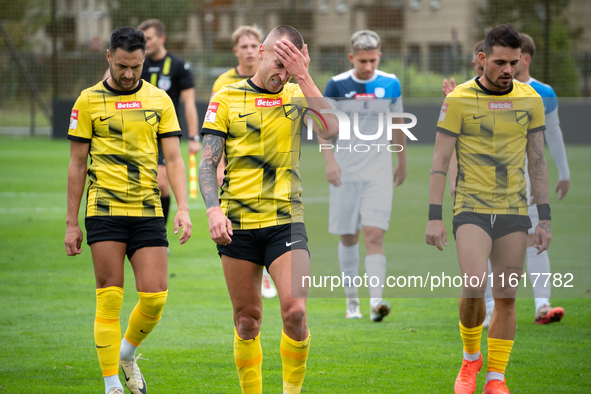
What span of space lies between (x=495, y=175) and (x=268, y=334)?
241 centimetres

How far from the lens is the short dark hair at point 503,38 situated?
4.20 metres

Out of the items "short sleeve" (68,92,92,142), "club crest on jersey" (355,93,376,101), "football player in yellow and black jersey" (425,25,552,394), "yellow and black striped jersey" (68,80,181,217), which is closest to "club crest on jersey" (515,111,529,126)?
"football player in yellow and black jersey" (425,25,552,394)

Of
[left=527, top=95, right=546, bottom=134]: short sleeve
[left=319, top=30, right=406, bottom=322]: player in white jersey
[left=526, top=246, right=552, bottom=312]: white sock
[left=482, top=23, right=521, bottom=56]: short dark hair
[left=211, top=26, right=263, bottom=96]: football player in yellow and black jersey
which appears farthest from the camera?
[left=211, top=26, right=263, bottom=96]: football player in yellow and black jersey

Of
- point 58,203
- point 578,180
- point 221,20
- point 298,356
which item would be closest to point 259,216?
point 298,356

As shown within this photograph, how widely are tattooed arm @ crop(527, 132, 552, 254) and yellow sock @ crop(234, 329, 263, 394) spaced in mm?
1804

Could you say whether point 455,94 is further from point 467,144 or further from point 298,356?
point 298,356

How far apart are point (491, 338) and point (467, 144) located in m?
1.18

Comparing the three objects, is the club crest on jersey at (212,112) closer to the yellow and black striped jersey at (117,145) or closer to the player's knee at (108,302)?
the yellow and black striped jersey at (117,145)

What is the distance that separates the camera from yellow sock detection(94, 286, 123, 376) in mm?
4246

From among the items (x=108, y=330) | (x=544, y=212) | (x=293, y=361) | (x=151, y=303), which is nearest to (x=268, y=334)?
(x=151, y=303)

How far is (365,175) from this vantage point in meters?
6.48

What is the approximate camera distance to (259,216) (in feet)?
12.8

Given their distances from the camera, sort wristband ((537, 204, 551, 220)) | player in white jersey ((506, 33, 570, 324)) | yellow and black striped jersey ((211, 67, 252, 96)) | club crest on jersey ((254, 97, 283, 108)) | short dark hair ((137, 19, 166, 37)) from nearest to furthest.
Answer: club crest on jersey ((254, 97, 283, 108)), wristband ((537, 204, 551, 220)), player in white jersey ((506, 33, 570, 324)), yellow and black striped jersey ((211, 67, 252, 96)), short dark hair ((137, 19, 166, 37))

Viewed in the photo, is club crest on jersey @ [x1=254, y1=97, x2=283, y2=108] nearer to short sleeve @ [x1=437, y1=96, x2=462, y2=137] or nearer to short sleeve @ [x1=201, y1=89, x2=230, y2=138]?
short sleeve @ [x1=201, y1=89, x2=230, y2=138]
